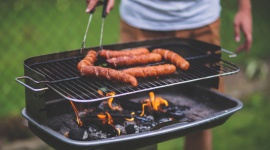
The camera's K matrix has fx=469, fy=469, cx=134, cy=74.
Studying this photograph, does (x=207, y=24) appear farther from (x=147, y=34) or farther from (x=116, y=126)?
(x=116, y=126)

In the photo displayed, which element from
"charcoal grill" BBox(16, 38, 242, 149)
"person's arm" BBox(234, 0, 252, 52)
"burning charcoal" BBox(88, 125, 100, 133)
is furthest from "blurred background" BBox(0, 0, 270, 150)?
"burning charcoal" BBox(88, 125, 100, 133)

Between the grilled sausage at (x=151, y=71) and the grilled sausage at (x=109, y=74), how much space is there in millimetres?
108

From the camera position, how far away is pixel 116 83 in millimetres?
2816

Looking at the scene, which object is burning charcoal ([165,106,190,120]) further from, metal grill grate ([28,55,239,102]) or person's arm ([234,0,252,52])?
person's arm ([234,0,252,52])

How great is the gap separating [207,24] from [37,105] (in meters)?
1.67

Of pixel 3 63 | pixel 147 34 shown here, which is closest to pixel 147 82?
pixel 147 34

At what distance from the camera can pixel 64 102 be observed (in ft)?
10.2

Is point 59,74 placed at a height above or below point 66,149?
above

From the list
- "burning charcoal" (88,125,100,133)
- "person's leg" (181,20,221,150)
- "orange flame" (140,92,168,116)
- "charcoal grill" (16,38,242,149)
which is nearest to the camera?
"charcoal grill" (16,38,242,149)

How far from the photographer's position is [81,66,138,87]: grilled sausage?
2691 millimetres

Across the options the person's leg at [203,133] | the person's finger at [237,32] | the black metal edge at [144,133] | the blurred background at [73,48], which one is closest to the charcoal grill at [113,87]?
the black metal edge at [144,133]

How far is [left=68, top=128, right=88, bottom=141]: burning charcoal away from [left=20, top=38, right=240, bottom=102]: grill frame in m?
0.18

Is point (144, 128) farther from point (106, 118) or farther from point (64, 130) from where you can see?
point (64, 130)

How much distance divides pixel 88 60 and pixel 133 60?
300 mm
